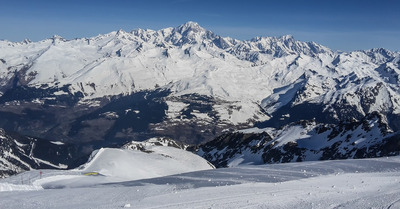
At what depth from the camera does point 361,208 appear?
24.0m

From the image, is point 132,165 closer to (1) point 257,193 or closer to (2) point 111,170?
(2) point 111,170

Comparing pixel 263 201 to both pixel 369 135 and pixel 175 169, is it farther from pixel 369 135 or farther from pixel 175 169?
pixel 369 135

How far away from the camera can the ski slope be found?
26328 millimetres

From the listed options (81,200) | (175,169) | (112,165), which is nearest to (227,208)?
(81,200)

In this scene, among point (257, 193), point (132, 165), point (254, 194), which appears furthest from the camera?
point (132, 165)

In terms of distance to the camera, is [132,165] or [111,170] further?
[132,165]

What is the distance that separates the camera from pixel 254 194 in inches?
1161

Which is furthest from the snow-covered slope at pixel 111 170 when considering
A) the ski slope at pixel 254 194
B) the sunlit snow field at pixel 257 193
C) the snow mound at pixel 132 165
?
the ski slope at pixel 254 194

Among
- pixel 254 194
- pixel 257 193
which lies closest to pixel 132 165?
pixel 257 193

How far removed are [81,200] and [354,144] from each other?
517ft

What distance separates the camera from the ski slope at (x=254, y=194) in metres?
26.3

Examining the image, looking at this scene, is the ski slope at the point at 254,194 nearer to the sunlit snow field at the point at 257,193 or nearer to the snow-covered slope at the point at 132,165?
the sunlit snow field at the point at 257,193

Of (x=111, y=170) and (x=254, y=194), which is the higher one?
(x=254, y=194)

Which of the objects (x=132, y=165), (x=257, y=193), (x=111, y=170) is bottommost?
(x=111, y=170)
